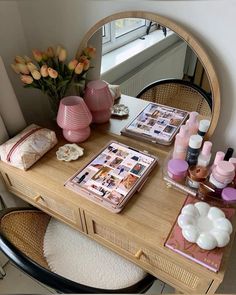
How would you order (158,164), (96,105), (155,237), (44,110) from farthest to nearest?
1. (44,110)
2. (96,105)
3. (158,164)
4. (155,237)

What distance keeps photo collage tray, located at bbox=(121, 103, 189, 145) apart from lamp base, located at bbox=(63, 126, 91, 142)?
0.16 m

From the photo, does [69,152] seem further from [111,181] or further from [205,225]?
[205,225]

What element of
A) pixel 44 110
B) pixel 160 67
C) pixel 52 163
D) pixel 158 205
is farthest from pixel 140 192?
pixel 44 110

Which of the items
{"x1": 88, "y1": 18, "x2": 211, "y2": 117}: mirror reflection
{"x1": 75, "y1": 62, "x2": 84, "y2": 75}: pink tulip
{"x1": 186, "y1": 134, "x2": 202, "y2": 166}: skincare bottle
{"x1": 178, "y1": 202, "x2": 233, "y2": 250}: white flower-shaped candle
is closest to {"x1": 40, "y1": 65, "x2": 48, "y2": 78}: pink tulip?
{"x1": 75, "y1": 62, "x2": 84, "y2": 75}: pink tulip

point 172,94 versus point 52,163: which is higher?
point 172,94

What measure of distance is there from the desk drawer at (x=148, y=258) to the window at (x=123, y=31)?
2.23 feet

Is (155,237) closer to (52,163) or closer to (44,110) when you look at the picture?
(52,163)

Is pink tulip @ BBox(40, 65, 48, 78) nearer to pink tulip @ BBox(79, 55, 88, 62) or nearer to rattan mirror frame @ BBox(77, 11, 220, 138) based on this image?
pink tulip @ BBox(79, 55, 88, 62)

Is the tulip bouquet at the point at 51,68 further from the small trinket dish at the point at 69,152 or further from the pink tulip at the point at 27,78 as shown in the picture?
the small trinket dish at the point at 69,152

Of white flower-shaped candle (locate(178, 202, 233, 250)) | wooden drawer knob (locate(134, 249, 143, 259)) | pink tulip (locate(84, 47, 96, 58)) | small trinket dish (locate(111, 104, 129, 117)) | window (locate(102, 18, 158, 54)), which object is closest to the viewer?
white flower-shaped candle (locate(178, 202, 233, 250))

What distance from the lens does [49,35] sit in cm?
108

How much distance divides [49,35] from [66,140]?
463 millimetres

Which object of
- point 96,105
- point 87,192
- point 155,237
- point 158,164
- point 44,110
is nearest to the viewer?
point 155,237

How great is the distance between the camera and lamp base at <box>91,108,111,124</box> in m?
1.09
